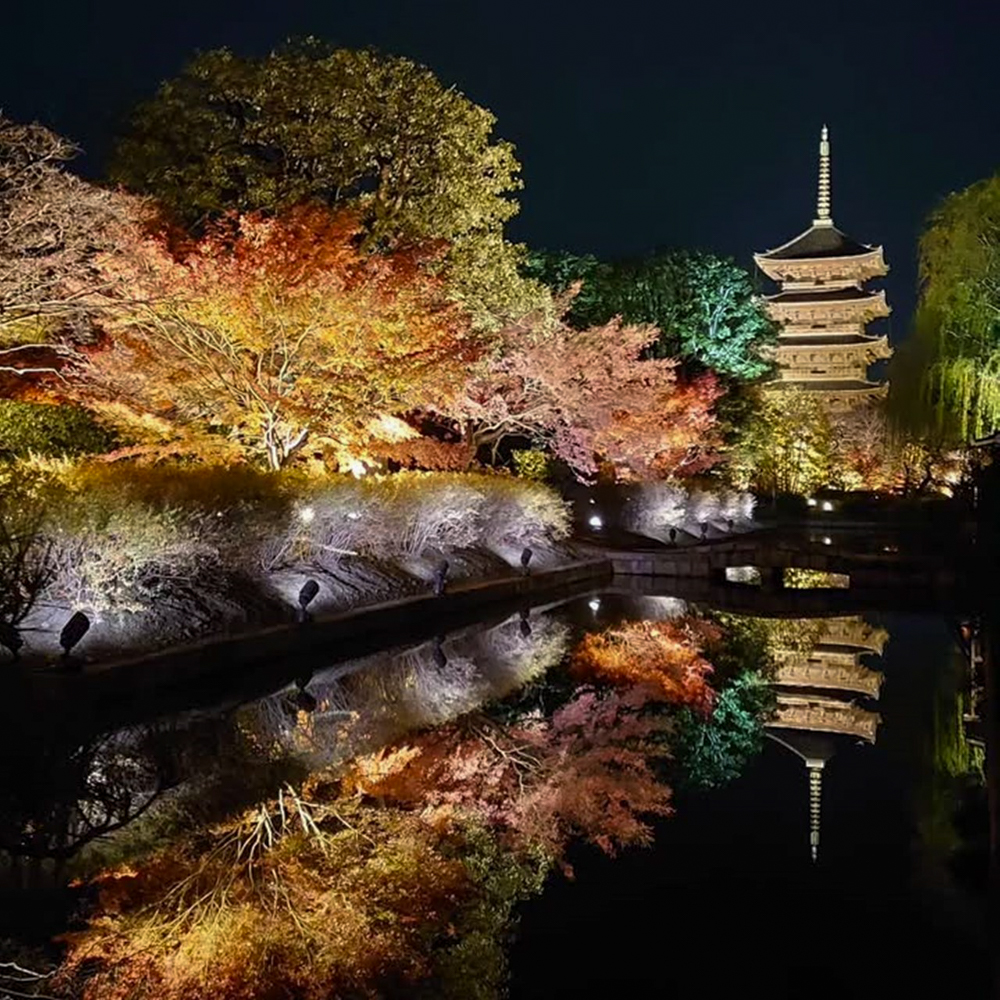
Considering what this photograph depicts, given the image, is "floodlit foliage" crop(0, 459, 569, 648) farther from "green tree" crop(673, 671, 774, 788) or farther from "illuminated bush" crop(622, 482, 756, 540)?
"illuminated bush" crop(622, 482, 756, 540)

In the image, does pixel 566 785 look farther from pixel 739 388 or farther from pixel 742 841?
pixel 739 388

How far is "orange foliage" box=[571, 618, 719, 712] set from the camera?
34.6 ft

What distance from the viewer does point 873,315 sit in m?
46.8

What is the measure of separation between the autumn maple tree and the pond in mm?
5111

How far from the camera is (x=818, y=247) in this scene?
1887 inches

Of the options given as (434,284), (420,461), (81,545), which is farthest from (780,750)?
(420,461)

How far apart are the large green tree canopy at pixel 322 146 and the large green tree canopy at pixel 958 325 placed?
9976 millimetres

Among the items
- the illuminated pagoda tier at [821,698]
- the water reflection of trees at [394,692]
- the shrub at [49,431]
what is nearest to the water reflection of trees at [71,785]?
the water reflection of trees at [394,692]

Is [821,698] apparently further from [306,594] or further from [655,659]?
[306,594]

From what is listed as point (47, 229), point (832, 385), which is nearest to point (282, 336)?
point (47, 229)

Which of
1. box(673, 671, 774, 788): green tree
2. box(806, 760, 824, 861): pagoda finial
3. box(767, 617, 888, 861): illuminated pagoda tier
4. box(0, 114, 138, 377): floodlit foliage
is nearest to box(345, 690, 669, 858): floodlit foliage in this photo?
box(673, 671, 774, 788): green tree

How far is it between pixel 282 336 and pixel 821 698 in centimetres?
836

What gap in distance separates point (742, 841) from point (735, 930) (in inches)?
55.8

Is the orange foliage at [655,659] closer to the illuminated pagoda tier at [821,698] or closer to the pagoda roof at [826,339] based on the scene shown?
the illuminated pagoda tier at [821,698]
